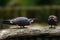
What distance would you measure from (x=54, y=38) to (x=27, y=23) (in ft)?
1.17

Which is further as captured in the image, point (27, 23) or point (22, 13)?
point (22, 13)

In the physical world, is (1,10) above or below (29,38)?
above

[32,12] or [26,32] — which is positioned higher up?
[32,12]

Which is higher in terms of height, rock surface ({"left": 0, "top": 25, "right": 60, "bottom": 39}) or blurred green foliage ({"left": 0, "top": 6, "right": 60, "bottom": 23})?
blurred green foliage ({"left": 0, "top": 6, "right": 60, "bottom": 23})

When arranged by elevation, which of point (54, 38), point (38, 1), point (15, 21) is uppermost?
point (38, 1)

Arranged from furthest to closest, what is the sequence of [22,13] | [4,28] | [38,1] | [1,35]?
[38,1], [22,13], [4,28], [1,35]

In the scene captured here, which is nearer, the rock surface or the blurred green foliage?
the rock surface

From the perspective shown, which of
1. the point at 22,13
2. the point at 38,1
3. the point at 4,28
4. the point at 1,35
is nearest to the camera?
the point at 1,35

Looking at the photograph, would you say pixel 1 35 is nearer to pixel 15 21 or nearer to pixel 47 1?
pixel 15 21

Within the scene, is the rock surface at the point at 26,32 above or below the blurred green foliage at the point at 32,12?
below

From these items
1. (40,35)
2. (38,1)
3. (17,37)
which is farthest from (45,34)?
(38,1)

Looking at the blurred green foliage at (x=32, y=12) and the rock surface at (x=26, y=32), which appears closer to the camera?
the rock surface at (x=26, y=32)

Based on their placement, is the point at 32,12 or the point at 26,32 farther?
the point at 32,12

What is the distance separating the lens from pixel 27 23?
2168mm
